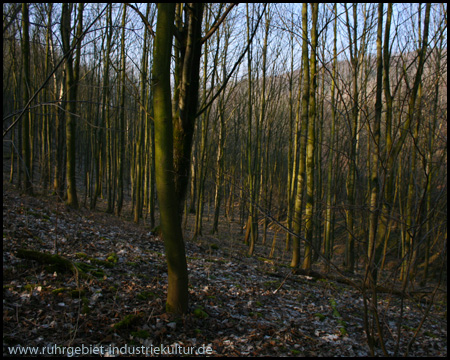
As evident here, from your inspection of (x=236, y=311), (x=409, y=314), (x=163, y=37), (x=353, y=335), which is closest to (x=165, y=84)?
(x=163, y=37)

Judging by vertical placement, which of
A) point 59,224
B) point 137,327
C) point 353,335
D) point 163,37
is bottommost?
point 353,335

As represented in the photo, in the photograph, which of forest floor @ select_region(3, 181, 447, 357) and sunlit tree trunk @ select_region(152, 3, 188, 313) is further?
sunlit tree trunk @ select_region(152, 3, 188, 313)

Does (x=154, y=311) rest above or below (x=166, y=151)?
below

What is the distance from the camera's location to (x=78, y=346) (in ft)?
9.98

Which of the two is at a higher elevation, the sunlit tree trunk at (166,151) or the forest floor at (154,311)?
the sunlit tree trunk at (166,151)

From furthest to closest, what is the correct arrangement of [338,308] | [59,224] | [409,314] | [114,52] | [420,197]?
[114,52]
[59,224]
[409,314]
[338,308]
[420,197]

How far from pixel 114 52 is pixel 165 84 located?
11974mm

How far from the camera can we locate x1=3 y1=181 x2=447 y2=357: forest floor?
3.22m

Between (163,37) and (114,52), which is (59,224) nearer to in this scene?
(163,37)

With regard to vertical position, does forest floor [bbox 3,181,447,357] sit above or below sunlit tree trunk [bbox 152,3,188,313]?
below

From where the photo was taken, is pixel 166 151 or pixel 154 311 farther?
pixel 154 311

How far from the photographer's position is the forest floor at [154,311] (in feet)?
10.6

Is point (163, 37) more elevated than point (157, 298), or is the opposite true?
point (163, 37)

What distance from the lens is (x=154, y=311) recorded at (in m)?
3.88
